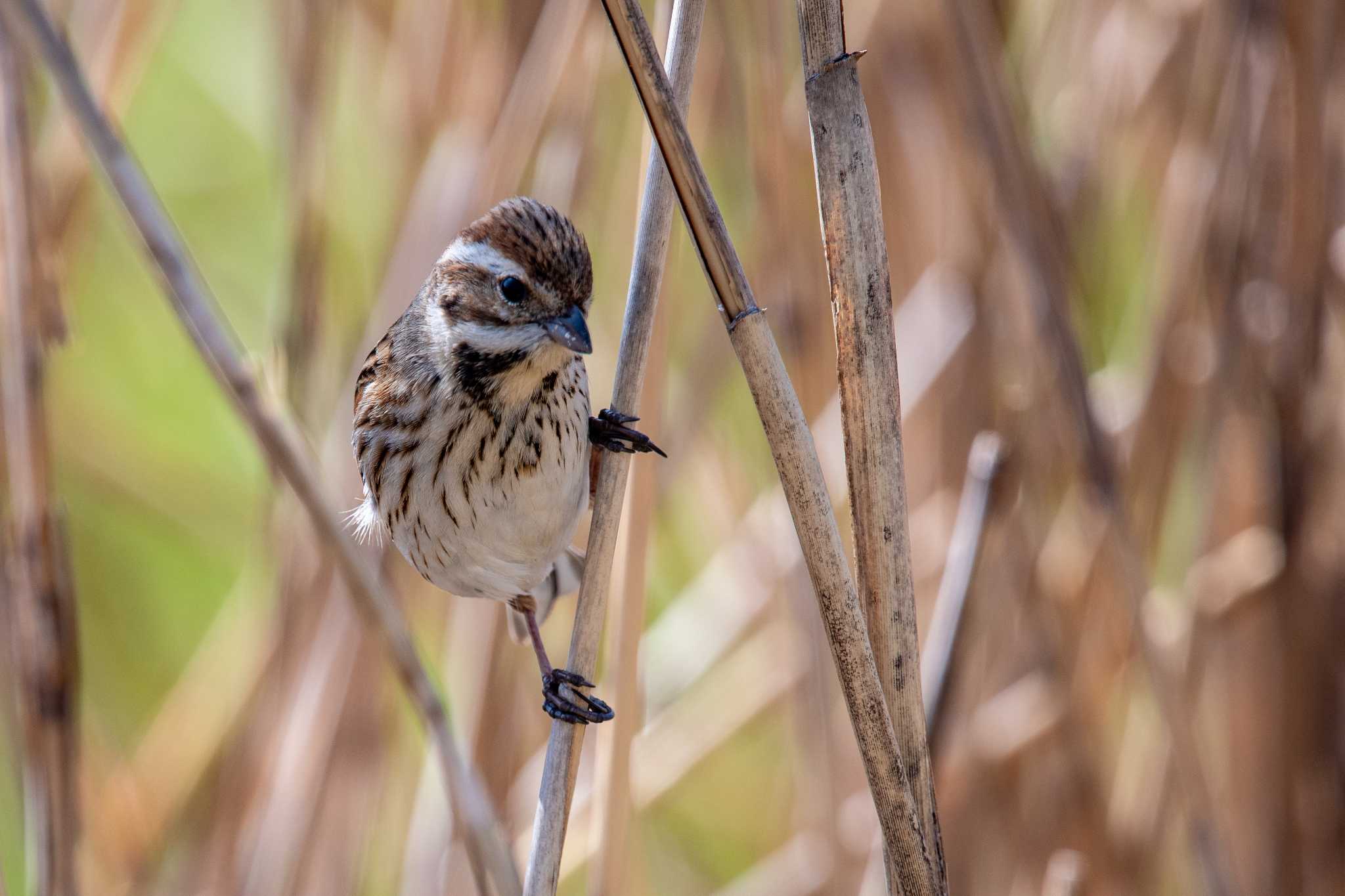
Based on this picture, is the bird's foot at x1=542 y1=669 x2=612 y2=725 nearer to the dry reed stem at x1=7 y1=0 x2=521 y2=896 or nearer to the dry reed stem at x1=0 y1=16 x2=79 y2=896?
the dry reed stem at x1=7 y1=0 x2=521 y2=896

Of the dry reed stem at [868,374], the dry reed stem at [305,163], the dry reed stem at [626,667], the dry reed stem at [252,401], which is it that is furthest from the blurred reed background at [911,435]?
the dry reed stem at [868,374]

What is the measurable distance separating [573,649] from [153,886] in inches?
67.0

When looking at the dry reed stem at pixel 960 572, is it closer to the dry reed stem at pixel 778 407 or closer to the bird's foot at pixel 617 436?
the bird's foot at pixel 617 436

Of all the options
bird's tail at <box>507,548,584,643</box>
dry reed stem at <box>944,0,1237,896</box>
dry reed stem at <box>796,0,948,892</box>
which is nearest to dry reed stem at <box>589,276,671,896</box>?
dry reed stem at <box>796,0,948,892</box>

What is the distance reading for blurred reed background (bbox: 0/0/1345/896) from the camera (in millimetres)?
2133

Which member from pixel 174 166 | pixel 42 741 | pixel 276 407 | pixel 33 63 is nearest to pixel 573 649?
pixel 276 407

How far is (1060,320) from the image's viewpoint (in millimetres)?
1892

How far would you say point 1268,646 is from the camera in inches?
91.4

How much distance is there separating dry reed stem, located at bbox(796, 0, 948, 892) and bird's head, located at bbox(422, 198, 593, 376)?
1.49 feet

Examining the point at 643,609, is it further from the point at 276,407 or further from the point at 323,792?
the point at 323,792

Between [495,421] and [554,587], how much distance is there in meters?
0.60

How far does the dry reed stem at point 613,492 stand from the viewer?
4.38ft

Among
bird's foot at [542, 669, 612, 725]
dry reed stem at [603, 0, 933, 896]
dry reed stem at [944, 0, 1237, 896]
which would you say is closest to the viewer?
dry reed stem at [603, 0, 933, 896]

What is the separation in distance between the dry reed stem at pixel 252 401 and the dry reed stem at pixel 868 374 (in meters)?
0.63
